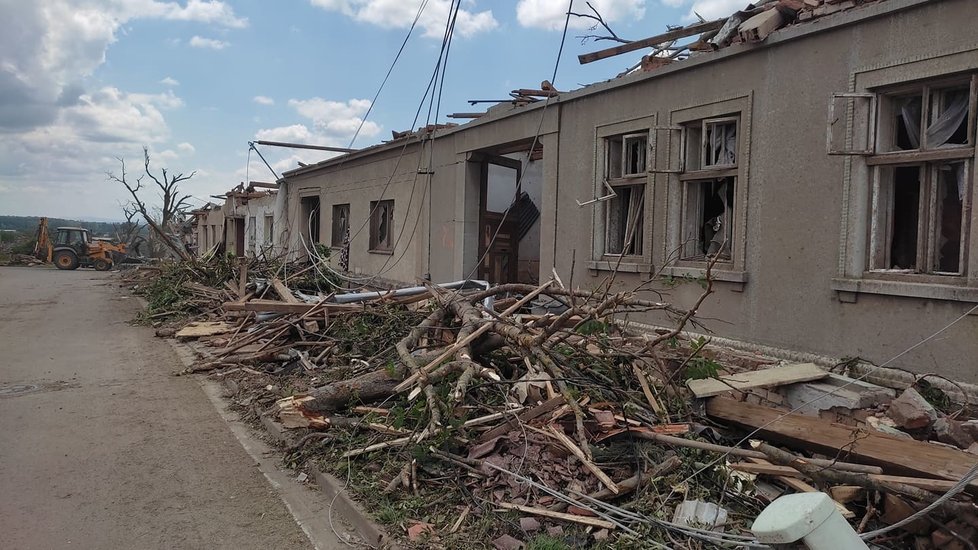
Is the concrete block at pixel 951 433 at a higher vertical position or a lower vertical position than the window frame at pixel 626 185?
lower

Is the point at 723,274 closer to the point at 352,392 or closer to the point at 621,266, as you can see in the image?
the point at 621,266

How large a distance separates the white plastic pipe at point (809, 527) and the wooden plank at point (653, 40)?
21.6ft

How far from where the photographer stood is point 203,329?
1183 centimetres

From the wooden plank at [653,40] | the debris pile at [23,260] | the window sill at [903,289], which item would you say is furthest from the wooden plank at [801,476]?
the debris pile at [23,260]

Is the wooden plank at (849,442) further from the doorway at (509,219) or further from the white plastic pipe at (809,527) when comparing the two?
the doorway at (509,219)

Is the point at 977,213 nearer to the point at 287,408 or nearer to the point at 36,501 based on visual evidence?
the point at 287,408

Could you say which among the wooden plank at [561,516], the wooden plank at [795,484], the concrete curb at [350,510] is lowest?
the concrete curb at [350,510]

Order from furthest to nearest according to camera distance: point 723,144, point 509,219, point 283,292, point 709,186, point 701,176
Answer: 1. point 509,219
2. point 283,292
3. point 709,186
4. point 701,176
5. point 723,144

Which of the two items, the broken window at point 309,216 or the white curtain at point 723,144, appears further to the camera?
the broken window at point 309,216

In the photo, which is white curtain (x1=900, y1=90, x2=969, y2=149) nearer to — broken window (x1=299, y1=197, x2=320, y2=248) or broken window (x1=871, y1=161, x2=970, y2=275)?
broken window (x1=871, y1=161, x2=970, y2=275)

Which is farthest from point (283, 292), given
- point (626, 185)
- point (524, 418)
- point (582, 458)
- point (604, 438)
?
point (582, 458)

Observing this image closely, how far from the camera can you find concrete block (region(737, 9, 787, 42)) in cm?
694

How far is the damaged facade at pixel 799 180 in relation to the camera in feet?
19.0

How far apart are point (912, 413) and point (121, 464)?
6432mm
